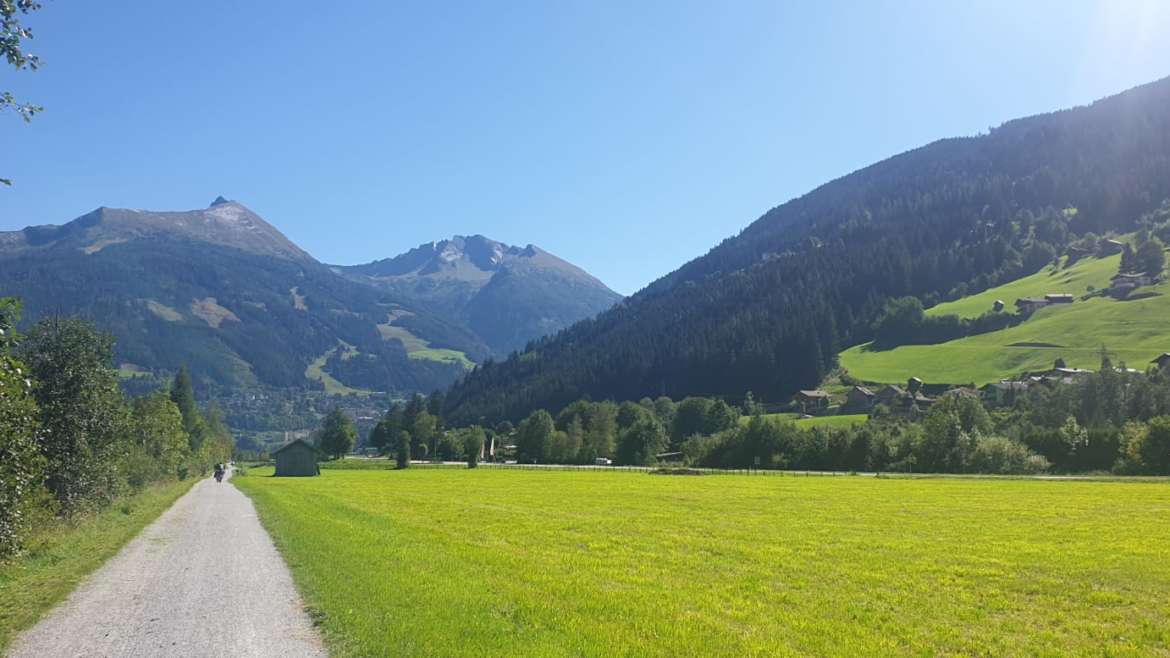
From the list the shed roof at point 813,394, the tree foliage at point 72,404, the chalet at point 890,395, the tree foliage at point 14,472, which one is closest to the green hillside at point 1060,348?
the chalet at point 890,395

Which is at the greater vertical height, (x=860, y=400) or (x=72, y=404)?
(x=860, y=400)

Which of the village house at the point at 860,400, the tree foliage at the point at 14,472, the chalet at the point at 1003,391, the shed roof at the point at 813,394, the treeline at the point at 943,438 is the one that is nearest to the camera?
the tree foliage at the point at 14,472

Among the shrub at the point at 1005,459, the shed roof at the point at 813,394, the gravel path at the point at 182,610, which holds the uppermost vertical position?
the shed roof at the point at 813,394

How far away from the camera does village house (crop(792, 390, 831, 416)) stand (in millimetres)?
179625

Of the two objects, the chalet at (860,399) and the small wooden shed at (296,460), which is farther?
the chalet at (860,399)

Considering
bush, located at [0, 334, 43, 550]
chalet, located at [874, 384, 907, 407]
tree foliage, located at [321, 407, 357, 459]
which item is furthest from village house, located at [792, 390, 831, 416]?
bush, located at [0, 334, 43, 550]

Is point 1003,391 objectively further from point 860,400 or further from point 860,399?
point 860,399

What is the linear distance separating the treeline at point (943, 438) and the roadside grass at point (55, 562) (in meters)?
91.2

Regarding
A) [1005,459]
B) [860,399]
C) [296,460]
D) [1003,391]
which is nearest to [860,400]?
[860,399]

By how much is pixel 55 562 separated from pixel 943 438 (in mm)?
98522

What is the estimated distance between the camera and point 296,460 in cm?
12019

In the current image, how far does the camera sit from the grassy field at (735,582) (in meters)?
13.5

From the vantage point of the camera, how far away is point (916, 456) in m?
98.6

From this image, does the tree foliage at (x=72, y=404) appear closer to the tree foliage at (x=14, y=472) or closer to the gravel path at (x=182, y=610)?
the gravel path at (x=182, y=610)
